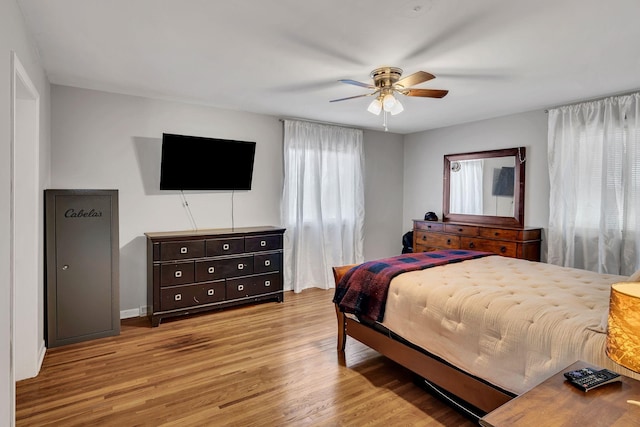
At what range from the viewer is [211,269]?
408 centimetres

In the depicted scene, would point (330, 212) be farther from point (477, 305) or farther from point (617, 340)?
point (617, 340)

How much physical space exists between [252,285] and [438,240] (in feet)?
9.12

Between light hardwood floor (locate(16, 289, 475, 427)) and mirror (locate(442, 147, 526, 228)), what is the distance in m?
2.92

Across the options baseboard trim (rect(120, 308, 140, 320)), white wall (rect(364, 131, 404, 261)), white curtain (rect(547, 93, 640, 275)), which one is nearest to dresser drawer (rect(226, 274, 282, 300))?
baseboard trim (rect(120, 308, 140, 320))

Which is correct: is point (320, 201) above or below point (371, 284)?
above

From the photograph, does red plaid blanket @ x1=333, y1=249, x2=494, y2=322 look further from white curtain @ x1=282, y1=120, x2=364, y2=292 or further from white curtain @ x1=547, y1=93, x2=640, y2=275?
white curtain @ x1=282, y1=120, x2=364, y2=292

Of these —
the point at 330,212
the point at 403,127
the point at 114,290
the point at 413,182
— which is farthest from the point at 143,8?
the point at 413,182

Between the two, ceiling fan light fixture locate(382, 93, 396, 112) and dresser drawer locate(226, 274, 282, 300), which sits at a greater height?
ceiling fan light fixture locate(382, 93, 396, 112)

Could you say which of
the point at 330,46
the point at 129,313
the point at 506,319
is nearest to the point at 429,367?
the point at 506,319

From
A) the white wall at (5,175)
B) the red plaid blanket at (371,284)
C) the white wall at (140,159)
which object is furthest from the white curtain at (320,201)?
the white wall at (5,175)

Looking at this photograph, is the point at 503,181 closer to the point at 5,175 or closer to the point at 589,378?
the point at 589,378

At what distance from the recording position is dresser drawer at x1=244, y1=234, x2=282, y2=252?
14.3 feet

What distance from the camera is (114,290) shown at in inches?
138

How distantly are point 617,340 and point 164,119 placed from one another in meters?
4.43
